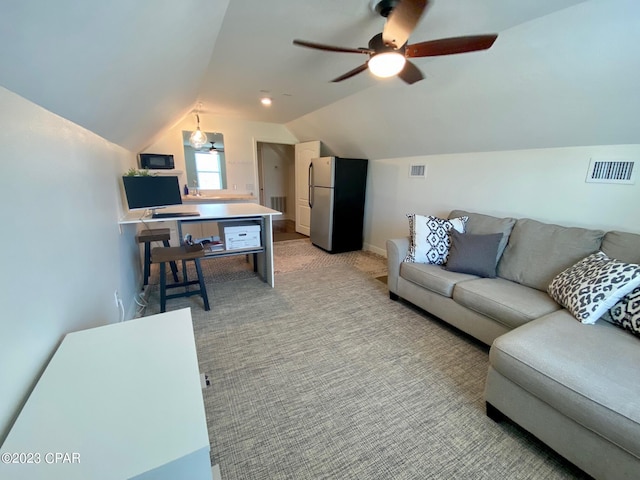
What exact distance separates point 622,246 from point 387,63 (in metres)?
2.11

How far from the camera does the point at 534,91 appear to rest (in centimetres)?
213

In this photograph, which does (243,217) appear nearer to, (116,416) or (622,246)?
(116,416)

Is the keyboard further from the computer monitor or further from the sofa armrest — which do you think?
the sofa armrest

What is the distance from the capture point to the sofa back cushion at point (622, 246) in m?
1.83

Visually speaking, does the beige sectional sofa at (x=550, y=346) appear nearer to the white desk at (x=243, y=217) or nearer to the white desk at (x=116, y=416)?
the white desk at (x=116, y=416)

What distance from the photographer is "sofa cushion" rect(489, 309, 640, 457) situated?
3.51ft

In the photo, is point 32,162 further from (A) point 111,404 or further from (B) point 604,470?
(B) point 604,470

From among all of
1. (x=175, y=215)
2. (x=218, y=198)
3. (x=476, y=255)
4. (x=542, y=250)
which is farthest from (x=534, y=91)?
(x=218, y=198)

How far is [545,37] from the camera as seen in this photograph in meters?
1.77

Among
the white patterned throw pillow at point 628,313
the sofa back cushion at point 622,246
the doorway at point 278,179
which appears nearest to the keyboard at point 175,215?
the white patterned throw pillow at point 628,313

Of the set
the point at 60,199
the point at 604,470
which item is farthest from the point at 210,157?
the point at 604,470

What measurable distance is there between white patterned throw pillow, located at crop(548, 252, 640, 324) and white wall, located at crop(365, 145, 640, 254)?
63 cm

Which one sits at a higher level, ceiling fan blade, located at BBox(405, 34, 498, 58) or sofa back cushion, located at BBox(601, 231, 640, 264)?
ceiling fan blade, located at BBox(405, 34, 498, 58)

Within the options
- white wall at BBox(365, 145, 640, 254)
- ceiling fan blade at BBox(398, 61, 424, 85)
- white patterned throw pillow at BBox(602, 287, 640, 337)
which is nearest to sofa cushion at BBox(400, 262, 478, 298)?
white patterned throw pillow at BBox(602, 287, 640, 337)
